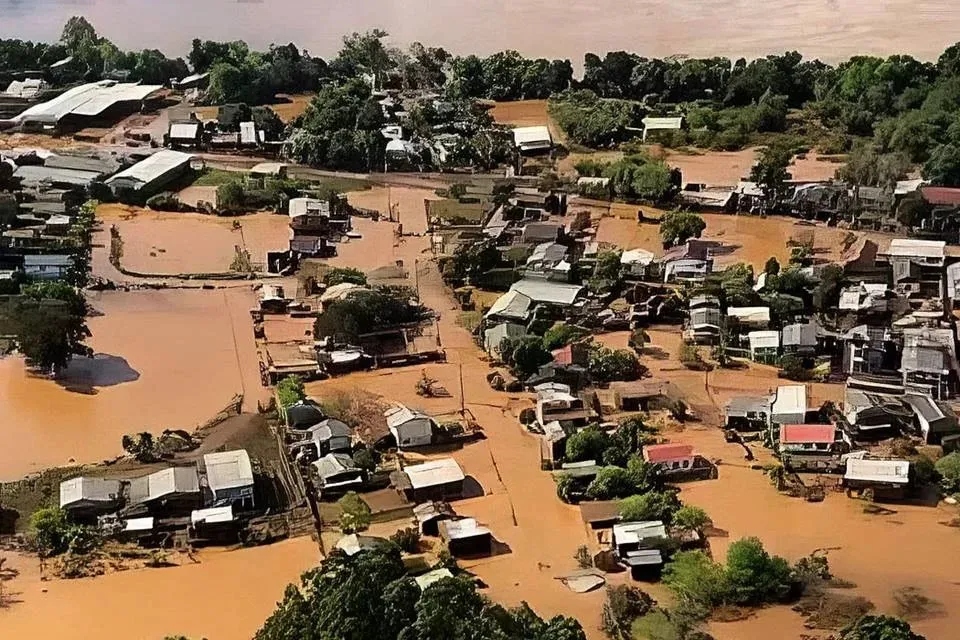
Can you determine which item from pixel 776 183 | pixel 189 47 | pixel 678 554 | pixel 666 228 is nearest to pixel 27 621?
pixel 678 554

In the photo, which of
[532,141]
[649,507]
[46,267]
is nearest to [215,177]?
[46,267]

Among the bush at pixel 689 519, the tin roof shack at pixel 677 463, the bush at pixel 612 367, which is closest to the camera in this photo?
the bush at pixel 689 519

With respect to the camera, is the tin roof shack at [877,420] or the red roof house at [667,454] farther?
the tin roof shack at [877,420]

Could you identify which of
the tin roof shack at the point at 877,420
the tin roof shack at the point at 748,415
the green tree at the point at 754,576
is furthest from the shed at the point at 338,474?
the tin roof shack at the point at 877,420

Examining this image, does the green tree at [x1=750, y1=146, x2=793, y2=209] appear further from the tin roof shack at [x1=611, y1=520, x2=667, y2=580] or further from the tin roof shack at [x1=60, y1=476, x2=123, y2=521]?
the tin roof shack at [x1=60, y1=476, x2=123, y2=521]

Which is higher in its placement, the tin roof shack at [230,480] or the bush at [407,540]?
the tin roof shack at [230,480]

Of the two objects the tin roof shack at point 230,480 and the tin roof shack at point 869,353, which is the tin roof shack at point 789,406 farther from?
the tin roof shack at point 230,480

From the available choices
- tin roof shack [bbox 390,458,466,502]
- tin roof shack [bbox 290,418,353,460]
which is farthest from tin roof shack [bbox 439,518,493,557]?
tin roof shack [bbox 290,418,353,460]
